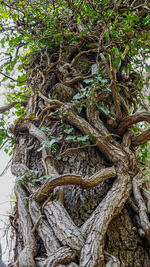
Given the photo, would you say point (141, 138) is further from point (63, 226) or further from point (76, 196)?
point (63, 226)

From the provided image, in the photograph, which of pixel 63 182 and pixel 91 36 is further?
pixel 91 36

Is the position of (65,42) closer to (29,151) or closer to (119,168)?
(29,151)

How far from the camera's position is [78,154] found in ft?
4.97

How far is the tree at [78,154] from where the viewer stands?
1.04 m

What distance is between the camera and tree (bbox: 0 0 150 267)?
104 centimetres

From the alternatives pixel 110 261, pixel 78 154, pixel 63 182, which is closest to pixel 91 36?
pixel 78 154

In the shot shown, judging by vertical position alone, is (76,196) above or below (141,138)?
below

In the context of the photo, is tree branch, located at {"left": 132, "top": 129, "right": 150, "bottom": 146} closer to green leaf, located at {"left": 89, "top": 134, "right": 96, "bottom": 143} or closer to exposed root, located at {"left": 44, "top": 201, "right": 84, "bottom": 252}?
green leaf, located at {"left": 89, "top": 134, "right": 96, "bottom": 143}

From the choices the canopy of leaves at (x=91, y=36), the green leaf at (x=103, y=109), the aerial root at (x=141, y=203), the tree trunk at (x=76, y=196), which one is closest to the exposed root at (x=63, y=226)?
the tree trunk at (x=76, y=196)

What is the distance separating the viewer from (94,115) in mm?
1611

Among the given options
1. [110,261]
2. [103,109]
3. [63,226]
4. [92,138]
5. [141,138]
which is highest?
[103,109]

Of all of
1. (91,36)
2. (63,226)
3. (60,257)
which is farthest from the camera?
(91,36)

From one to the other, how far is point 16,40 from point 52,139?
1472 mm

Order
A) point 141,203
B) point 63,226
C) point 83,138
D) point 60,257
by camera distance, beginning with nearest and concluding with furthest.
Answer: point 60,257 < point 63,226 < point 141,203 < point 83,138
